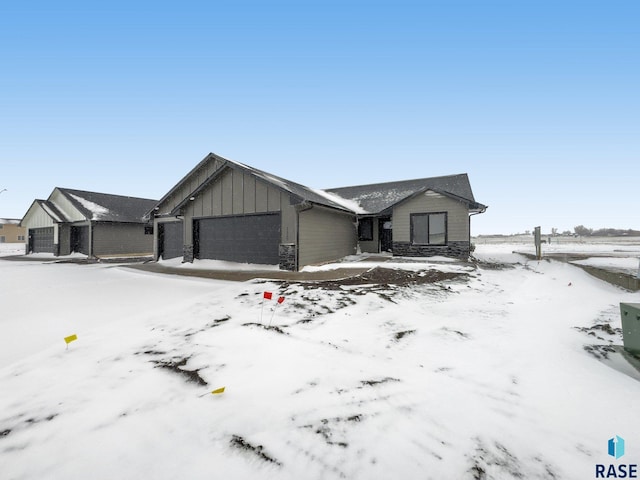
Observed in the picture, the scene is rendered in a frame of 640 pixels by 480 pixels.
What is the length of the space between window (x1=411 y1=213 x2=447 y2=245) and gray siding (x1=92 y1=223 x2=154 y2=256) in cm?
2087

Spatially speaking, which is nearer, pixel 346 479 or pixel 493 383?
pixel 346 479

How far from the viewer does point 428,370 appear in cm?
296

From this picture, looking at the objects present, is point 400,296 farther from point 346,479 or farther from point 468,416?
point 346,479

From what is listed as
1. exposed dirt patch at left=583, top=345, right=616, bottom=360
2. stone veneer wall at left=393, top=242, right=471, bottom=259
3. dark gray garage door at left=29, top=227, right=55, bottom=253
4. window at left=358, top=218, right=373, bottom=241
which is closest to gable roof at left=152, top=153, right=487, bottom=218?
window at left=358, top=218, right=373, bottom=241

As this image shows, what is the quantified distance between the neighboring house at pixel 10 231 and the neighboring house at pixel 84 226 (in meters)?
34.6

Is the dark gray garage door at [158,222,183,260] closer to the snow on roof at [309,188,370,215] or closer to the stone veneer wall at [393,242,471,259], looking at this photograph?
the snow on roof at [309,188,370,215]

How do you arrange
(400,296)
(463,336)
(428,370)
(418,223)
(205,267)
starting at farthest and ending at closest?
(418,223) < (205,267) < (400,296) < (463,336) < (428,370)

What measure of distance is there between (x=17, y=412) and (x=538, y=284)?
10.4 meters

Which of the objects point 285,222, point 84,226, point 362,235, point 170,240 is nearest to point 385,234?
point 362,235

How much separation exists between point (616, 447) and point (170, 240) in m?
17.9

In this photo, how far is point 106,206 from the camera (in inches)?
845

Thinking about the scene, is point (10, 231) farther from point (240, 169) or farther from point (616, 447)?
point (616, 447)

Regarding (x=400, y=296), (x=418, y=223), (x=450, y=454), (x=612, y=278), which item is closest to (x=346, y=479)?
(x=450, y=454)

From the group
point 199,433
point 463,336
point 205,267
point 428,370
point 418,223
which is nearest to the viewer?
point 199,433
